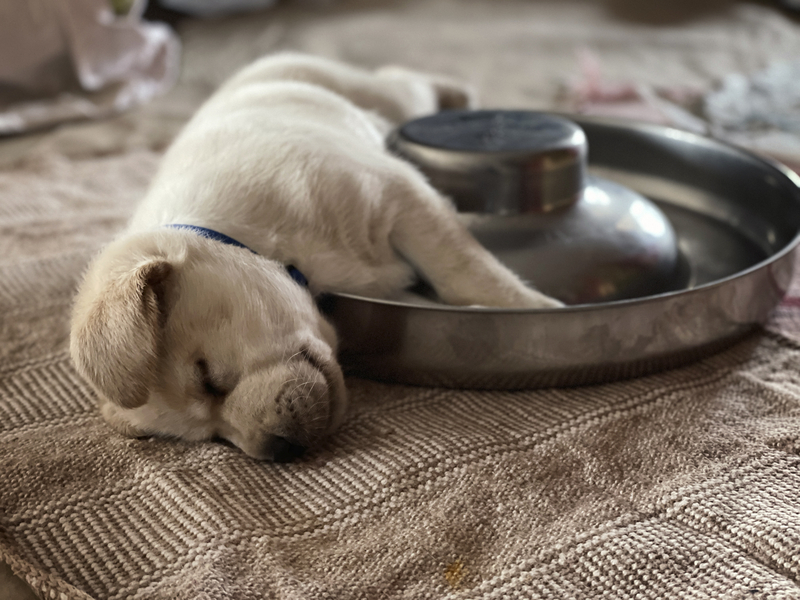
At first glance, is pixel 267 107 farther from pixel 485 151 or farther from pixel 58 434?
pixel 58 434

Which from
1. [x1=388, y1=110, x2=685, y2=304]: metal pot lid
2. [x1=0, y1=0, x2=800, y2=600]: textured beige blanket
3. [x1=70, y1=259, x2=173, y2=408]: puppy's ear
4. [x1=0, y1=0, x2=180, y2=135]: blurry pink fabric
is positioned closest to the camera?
[x1=0, y1=0, x2=800, y2=600]: textured beige blanket

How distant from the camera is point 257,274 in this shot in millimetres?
1384

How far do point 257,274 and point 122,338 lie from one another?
27 centimetres

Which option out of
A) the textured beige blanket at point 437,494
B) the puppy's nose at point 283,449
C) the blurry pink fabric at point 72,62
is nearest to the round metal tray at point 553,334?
the textured beige blanket at point 437,494

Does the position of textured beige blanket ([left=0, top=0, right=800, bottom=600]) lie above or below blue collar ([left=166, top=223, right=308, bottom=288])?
below

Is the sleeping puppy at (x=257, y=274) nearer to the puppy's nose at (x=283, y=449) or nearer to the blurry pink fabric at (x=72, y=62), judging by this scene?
the puppy's nose at (x=283, y=449)

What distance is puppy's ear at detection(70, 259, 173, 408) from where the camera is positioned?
1.20 meters

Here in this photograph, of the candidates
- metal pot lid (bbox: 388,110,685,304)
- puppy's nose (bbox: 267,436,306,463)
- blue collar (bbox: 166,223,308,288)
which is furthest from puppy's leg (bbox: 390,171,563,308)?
puppy's nose (bbox: 267,436,306,463)

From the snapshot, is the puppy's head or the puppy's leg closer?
the puppy's head

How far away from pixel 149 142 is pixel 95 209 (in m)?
0.78

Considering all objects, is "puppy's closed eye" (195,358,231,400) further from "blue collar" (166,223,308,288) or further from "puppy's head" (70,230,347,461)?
"blue collar" (166,223,308,288)

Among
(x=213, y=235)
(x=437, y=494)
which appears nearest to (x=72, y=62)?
Answer: (x=213, y=235)

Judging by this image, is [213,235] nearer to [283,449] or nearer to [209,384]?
[209,384]

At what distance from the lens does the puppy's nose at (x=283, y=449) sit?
1293 millimetres
